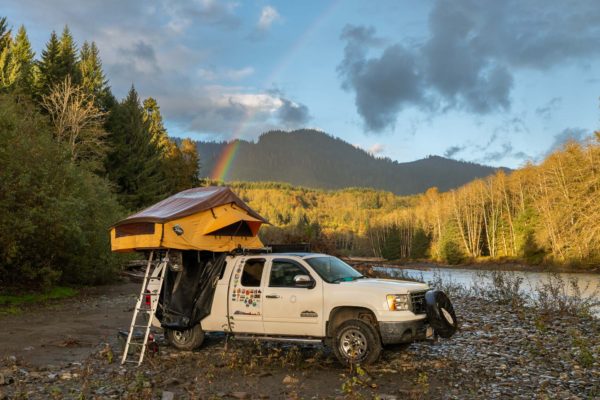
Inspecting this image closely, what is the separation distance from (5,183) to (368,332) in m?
14.2

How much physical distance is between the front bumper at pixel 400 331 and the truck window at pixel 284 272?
6.06ft

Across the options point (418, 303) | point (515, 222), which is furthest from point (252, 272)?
point (515, 222)

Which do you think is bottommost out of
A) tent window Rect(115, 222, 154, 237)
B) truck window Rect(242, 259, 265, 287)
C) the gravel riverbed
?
the gravel riverbed

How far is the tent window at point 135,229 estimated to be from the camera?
9.71 metres

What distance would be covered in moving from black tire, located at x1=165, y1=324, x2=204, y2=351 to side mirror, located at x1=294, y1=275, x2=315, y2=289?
2437mm

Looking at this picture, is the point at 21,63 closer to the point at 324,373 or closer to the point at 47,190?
the point at 47,190

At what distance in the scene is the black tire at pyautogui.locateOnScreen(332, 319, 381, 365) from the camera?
863 centimetres

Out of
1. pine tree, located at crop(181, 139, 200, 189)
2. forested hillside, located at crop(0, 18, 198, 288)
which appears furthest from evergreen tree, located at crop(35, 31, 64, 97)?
pine tree, located at crop(181, 139, 200, 189)

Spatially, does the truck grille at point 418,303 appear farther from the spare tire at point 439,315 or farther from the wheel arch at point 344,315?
the wheel arch at point 344,315

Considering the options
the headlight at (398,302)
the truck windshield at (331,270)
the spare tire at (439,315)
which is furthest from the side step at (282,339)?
the spare tire at (439,315)

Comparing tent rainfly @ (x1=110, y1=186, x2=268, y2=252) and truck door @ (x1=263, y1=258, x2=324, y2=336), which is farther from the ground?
tent rainfly @ (x1=110, y1=186, x2=268, y2=252)

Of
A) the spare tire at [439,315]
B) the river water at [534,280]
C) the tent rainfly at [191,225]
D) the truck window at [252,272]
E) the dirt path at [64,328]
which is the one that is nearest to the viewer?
the spare tire at [439,315]

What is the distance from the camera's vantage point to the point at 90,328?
13.6 metres

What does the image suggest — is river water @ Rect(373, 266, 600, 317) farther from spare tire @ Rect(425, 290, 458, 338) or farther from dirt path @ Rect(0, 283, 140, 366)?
dirt path @ Rect(0, 283, 140, 366)
